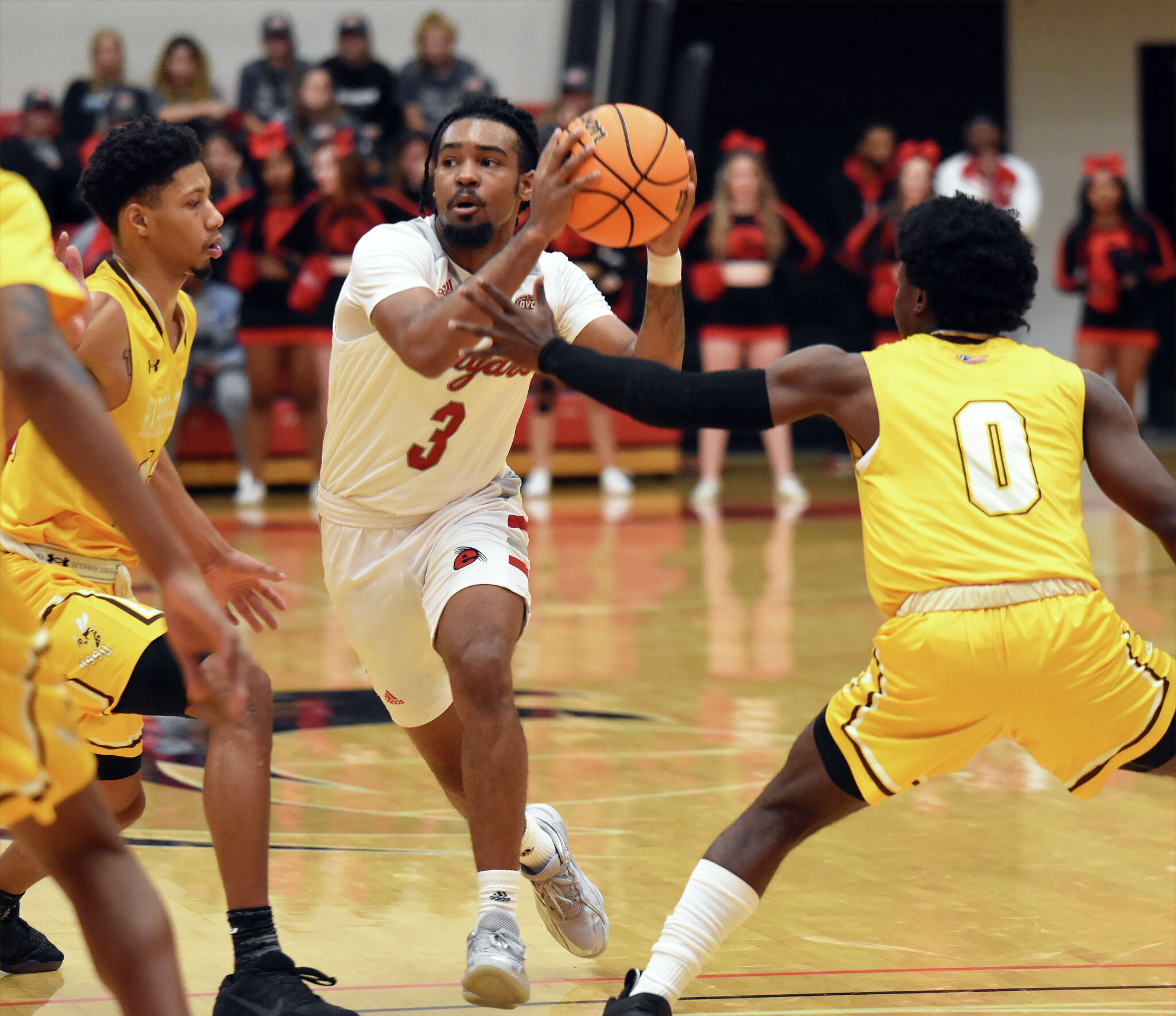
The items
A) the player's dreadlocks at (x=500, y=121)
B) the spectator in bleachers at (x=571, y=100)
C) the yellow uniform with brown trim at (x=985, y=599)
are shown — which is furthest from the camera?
the spectator in bleachers at (x=571, y=100)

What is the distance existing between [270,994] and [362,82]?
11.2 meters

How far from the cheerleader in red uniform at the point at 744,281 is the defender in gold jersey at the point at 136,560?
8654 mm

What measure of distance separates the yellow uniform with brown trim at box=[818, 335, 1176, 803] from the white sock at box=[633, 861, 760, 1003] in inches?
12.2

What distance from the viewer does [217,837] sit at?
3.45 m

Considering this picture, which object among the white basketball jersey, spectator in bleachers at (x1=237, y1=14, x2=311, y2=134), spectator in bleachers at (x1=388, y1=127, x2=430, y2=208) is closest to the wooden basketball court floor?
the white basketball jersey

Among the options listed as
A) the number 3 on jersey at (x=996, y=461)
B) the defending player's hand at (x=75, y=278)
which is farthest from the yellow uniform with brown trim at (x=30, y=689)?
the number 3 on jersey at (x=996, y=461)

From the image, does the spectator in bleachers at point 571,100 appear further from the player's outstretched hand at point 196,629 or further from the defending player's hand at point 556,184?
the player's outstretched hand at point 196,629

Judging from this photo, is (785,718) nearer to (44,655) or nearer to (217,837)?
(217,837)

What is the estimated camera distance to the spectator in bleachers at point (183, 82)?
1331 centimetres

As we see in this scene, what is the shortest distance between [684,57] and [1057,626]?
11941mm

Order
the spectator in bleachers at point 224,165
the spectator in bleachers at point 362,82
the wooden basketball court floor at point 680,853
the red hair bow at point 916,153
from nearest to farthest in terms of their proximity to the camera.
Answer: the wooden basketball court floor at point 680,853 → the spectator in bleachers at point 224,165 → the red hair bow at point 916,153 → the spectator in bleachers at point 362,82

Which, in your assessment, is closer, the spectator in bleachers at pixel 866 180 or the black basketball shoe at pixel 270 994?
the black basketball shoe at pixel 270 994

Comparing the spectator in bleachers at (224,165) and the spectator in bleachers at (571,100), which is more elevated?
the spectator in bleachers at (571,100)

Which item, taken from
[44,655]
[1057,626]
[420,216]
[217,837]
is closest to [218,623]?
[44,655]
